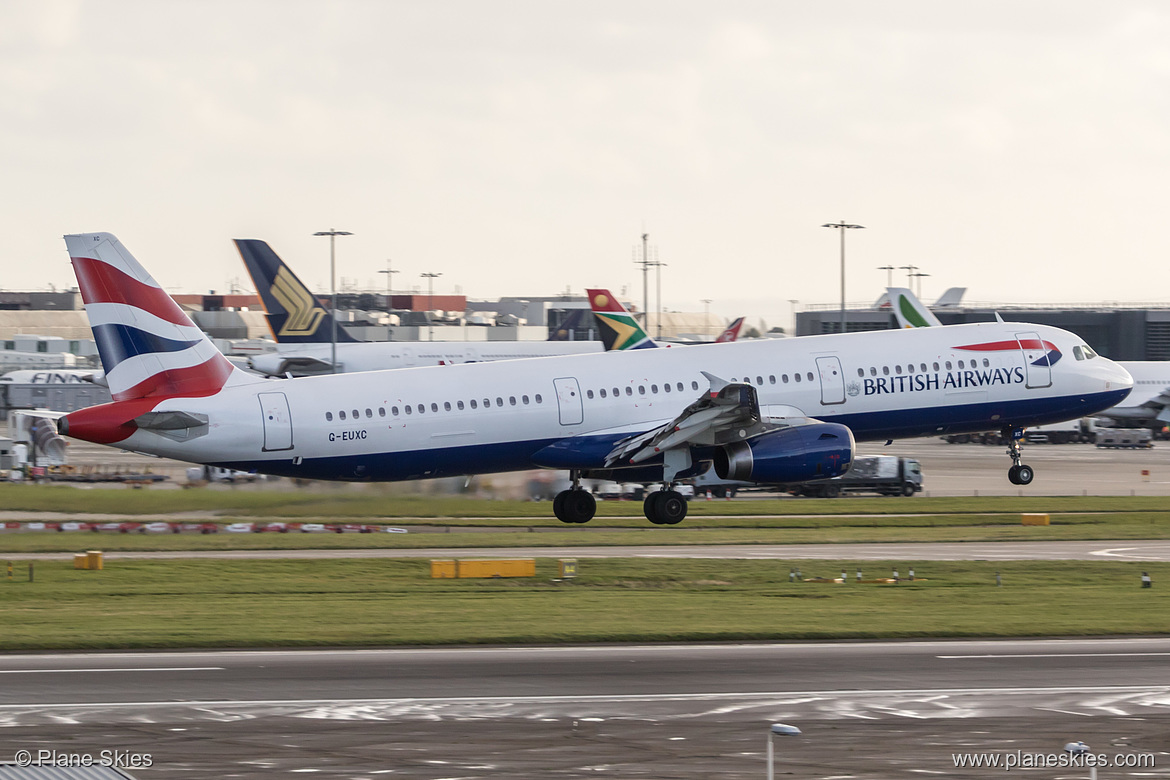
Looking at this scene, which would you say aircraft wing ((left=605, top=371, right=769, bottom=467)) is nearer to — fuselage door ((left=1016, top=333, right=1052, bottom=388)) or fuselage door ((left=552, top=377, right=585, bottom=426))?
fuselage door ((left=552, top=377, right=585, bottom=426))

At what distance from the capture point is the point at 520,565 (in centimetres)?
3931

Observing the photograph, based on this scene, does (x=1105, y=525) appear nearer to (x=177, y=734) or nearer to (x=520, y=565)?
(x=520, y=565)

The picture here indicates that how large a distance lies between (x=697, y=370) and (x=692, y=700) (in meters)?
22.9

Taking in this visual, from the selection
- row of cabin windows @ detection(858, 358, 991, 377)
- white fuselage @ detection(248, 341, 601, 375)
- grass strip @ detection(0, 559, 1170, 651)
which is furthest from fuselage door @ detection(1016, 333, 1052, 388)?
white fuselage @ detection(248, 341, 601, 375)

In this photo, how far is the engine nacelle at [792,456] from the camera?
1624 inches

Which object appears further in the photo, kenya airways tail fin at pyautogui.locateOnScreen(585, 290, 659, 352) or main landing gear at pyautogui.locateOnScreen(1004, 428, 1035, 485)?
kenya airways tail fin at pyautogui.locateOnScreen(585, 290, 659, 352)

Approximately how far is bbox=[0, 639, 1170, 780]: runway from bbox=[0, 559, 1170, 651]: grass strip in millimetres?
1520

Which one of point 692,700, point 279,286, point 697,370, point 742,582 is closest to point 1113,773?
point 692,700

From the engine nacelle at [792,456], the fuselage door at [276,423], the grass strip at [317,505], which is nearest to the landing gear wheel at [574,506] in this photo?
the engine nacelle at [792,456]

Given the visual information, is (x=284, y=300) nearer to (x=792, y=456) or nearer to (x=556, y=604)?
(x=792, y=456)

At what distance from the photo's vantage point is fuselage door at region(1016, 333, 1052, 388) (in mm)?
46875

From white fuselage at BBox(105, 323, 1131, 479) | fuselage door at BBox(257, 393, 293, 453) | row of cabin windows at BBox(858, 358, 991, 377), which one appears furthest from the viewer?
row of cabin windows at BBox(858, 358, 991, 377)

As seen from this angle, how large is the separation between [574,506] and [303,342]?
39853 millimetres

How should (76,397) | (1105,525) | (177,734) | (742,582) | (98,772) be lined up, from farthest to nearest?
(76,397) → (1105,525) → (742,582) → (177,734) → (98,772)
